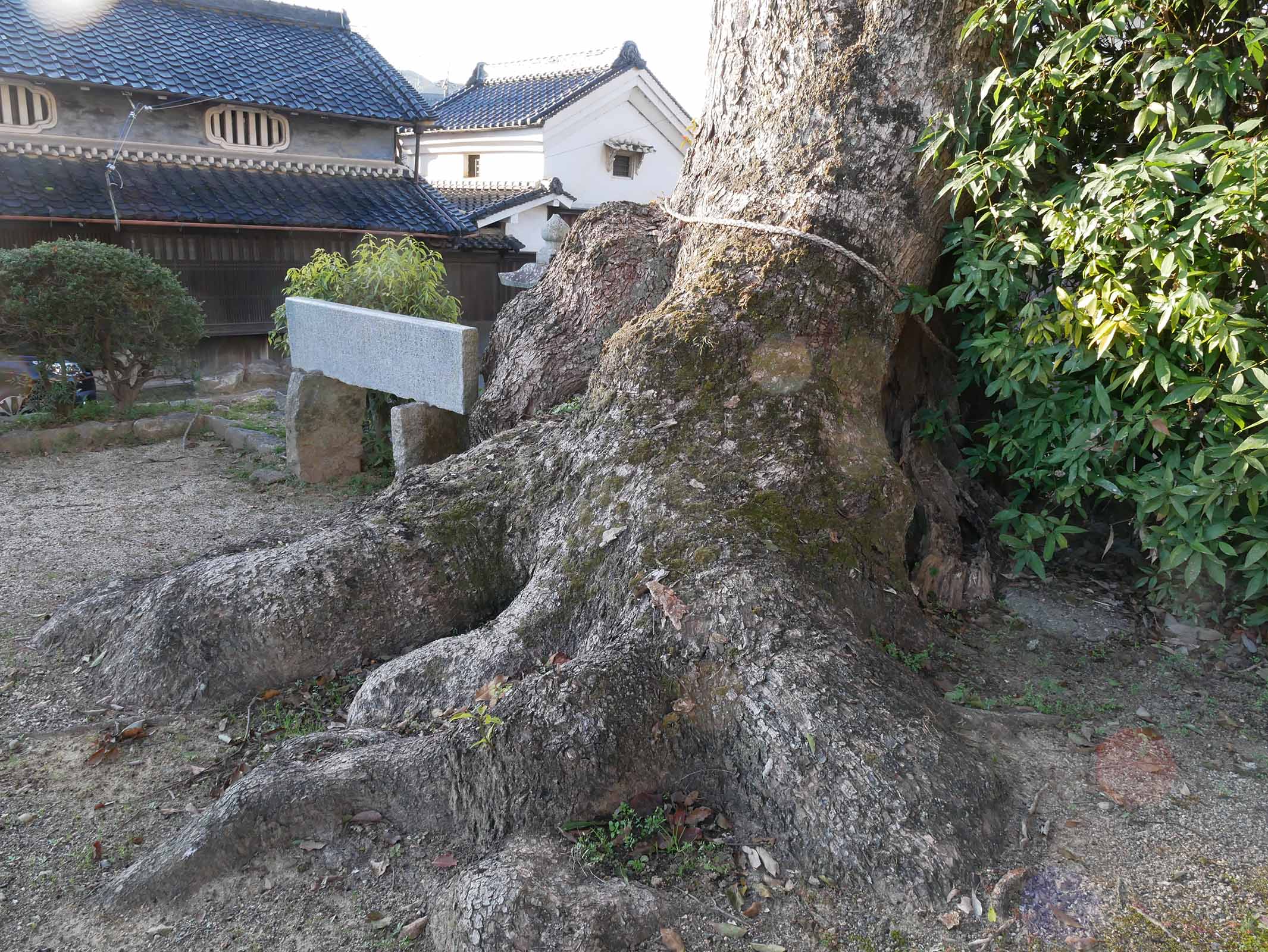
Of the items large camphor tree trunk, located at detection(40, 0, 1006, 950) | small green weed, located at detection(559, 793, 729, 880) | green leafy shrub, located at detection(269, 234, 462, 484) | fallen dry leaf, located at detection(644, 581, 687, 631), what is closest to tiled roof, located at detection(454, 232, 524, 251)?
green leafy shrub, located at detection(269, 234, 462, 484)

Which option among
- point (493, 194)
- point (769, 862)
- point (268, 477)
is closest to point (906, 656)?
point (769, 862)

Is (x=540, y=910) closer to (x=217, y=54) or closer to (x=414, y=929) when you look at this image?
(x=414, y=929)

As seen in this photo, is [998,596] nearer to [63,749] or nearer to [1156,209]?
[1156,209]

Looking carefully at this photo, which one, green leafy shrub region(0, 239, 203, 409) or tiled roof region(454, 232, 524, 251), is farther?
tiled roof region(454, 232, 524, 251)

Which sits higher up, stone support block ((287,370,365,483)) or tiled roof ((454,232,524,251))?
tiled roof ((454,232,524,251))

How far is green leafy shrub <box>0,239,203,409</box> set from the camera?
315 inches

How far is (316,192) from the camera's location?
13680 mm

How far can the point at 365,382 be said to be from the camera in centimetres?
670

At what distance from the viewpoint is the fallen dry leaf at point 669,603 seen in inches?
121

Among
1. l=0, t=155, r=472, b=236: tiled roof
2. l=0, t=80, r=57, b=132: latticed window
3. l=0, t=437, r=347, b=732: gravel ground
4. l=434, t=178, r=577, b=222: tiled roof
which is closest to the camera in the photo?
l=0, t=437, r=347, b=732: gravel ground

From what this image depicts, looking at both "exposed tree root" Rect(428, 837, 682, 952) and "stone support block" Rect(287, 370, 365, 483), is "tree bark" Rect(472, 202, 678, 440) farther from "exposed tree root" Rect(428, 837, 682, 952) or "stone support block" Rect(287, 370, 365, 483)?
"exposed tree root" Rect(428, 837, 682, 952)

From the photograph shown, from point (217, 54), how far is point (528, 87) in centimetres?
1097

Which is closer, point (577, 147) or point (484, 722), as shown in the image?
point (484, 722)

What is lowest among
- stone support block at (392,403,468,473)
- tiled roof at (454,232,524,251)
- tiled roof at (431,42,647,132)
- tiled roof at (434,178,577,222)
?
stone support block at (392,403,468,473)
